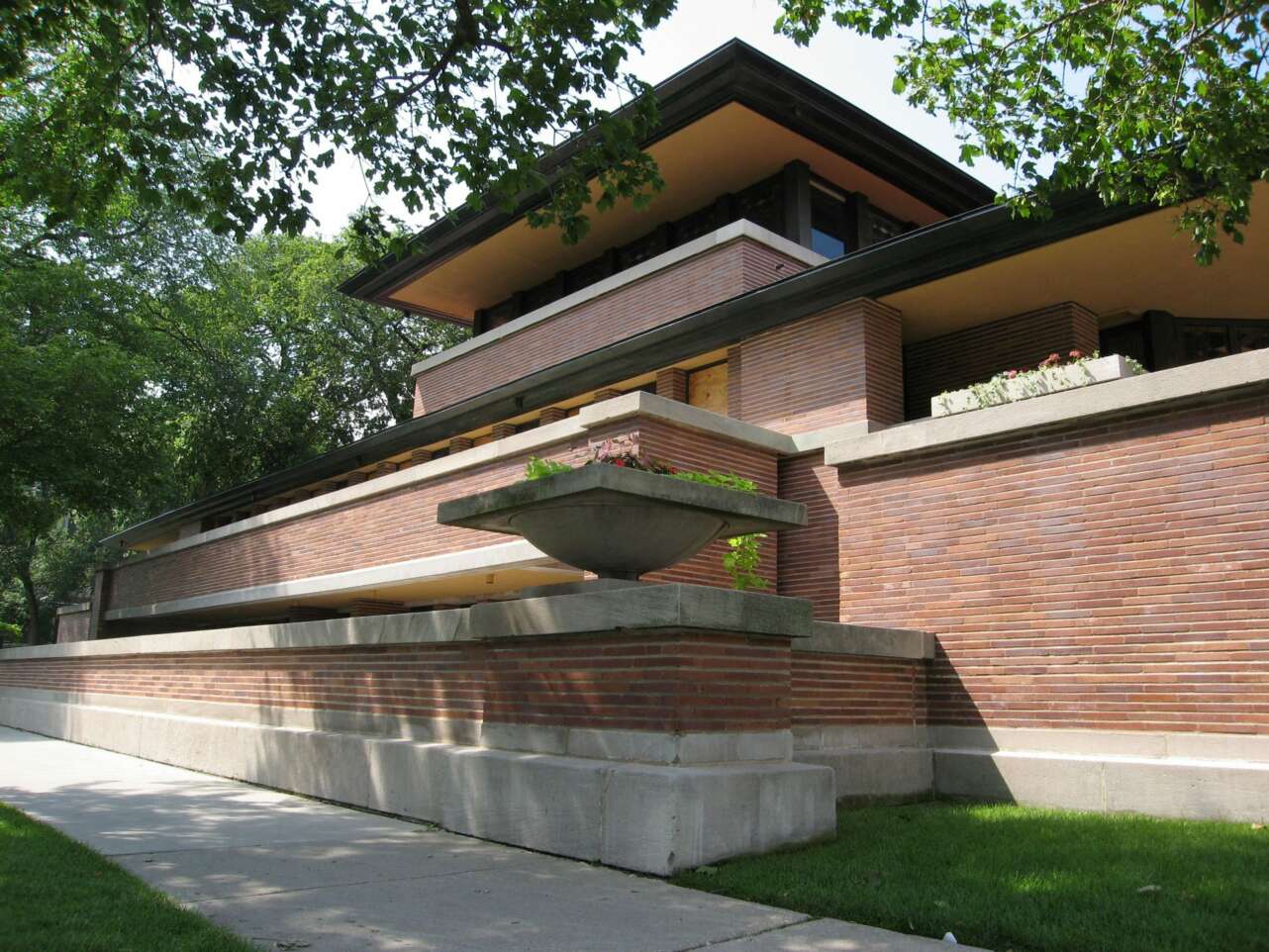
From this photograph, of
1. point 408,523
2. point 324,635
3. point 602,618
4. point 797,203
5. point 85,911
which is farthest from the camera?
point 797,203

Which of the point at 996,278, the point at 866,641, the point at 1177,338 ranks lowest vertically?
the point at 866,641

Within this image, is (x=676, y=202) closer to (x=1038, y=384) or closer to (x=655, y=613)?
(x=1038, y=384)

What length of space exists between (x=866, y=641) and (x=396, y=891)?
15.8 ft

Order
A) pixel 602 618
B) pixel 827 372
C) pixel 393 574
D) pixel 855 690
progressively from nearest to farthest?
1. pixel 602 618
2. pixel 855 690
3. pixel 827 372
4. pixel 393 574

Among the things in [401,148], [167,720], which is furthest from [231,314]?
[401,148]

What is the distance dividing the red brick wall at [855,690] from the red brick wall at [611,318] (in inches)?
288

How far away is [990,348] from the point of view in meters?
13.7

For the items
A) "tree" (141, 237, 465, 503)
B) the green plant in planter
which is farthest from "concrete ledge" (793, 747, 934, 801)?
"tree" (141, 237, 465, 503)

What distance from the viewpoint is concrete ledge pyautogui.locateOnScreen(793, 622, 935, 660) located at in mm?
8062

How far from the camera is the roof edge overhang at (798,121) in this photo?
46.9 feet

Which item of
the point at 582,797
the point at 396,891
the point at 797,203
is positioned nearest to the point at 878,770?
the point at 582,797

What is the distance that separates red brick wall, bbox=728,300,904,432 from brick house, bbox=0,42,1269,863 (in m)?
0.04

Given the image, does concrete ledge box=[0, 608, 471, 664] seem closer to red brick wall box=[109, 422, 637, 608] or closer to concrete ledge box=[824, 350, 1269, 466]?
red brick wall box=[109, 422, 637, 608]

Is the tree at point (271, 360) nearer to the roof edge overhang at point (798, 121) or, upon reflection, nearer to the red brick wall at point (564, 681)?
the roof edge overhang at point (798, 121)
